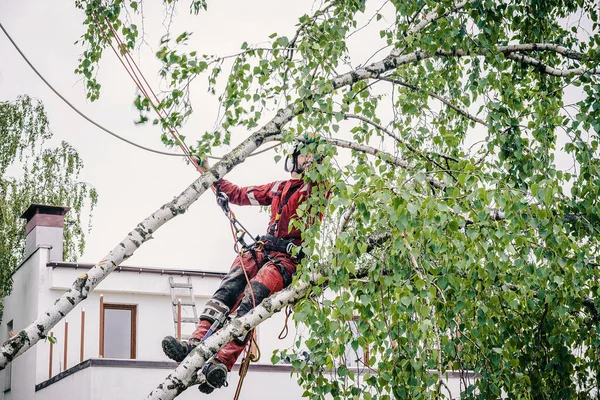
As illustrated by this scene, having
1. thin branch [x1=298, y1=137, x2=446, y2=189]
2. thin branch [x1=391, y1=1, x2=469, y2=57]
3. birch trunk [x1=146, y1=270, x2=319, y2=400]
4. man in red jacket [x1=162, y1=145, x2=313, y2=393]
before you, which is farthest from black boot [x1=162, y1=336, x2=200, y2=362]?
thin branch [x1=391, y1=1, x2=469, y2=57]

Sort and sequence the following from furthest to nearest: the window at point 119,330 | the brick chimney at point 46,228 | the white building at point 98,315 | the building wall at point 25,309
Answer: the brick chimney at point 46,228 < the window at point 119,330 < the building wall at point 25,309 < the white building at point 98,315

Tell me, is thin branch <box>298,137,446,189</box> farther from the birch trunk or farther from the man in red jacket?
the birch trunk

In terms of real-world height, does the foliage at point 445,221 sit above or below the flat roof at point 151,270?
below

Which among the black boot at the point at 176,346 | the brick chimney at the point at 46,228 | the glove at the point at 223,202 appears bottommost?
the black boot at the point at 176,346

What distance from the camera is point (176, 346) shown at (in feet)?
19.8

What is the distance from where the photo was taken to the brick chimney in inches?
619

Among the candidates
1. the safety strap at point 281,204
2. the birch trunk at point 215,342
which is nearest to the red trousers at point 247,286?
the safety strap at point 281,204

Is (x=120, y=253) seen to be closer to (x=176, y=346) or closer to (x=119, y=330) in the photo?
(x=176, y=346)

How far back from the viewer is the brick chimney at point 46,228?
1573 cm

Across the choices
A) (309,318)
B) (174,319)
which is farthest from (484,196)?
(174,319)

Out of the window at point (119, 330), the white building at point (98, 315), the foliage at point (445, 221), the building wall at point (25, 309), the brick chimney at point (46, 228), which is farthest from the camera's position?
the brick chimney at point (46, 228)

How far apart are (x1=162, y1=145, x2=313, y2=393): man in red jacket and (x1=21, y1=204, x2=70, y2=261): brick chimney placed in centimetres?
982

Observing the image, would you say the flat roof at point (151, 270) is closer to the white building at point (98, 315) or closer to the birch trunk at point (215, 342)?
the white building at point (98, 315)

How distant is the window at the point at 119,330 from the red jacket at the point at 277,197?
8.81 meters
